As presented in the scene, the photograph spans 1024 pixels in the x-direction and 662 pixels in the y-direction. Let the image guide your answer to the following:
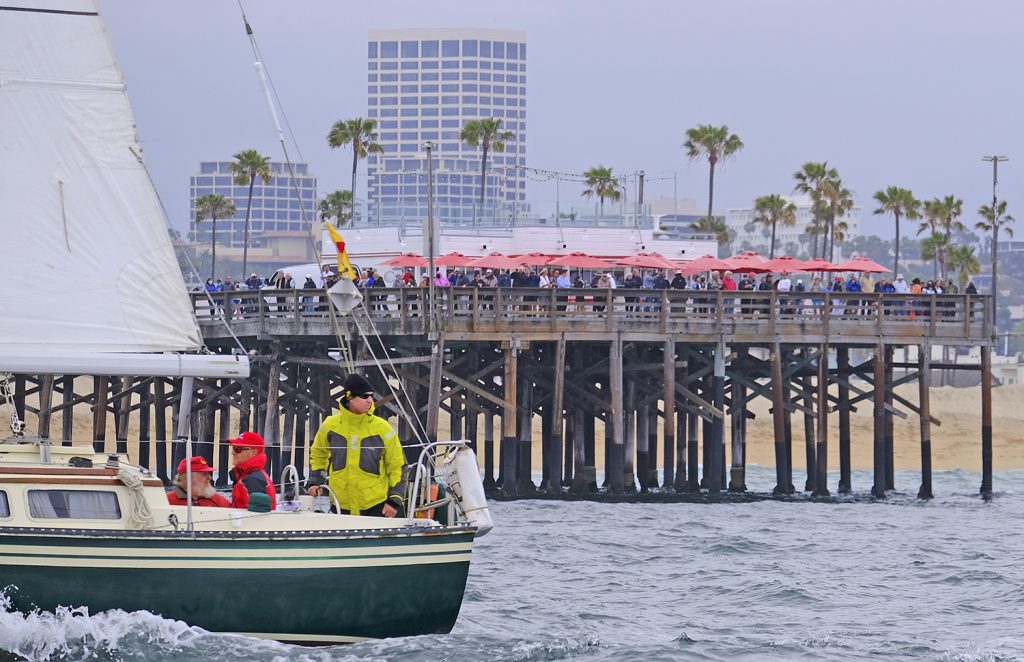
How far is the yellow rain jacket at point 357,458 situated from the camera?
56.7 ft

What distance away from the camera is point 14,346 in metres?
16.1

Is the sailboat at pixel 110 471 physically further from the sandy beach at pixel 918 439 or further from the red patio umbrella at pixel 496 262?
the sandy beach at pixel 918 439

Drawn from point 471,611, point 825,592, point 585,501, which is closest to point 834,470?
point 585,501

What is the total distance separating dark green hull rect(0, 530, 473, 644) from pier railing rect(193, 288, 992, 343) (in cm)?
1750

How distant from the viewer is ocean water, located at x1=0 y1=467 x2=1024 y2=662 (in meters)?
16.5

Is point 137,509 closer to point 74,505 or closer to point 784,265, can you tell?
point 74,505

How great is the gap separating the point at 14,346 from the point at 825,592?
36.9 ft

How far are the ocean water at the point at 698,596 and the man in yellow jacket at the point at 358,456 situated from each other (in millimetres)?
1439

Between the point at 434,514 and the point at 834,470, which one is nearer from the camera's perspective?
the point at 434,514

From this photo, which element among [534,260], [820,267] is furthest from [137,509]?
[820,267]

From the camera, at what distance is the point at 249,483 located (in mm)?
17562

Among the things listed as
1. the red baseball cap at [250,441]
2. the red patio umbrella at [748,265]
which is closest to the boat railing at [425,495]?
the red baseball cap at [250,441]

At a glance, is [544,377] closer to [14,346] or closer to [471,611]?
[471,611]

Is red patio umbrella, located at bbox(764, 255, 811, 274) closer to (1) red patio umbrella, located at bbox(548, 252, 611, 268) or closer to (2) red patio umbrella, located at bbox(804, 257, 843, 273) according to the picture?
(2) red patio umbrella, located at bbox(804, 257, 843, 273)
